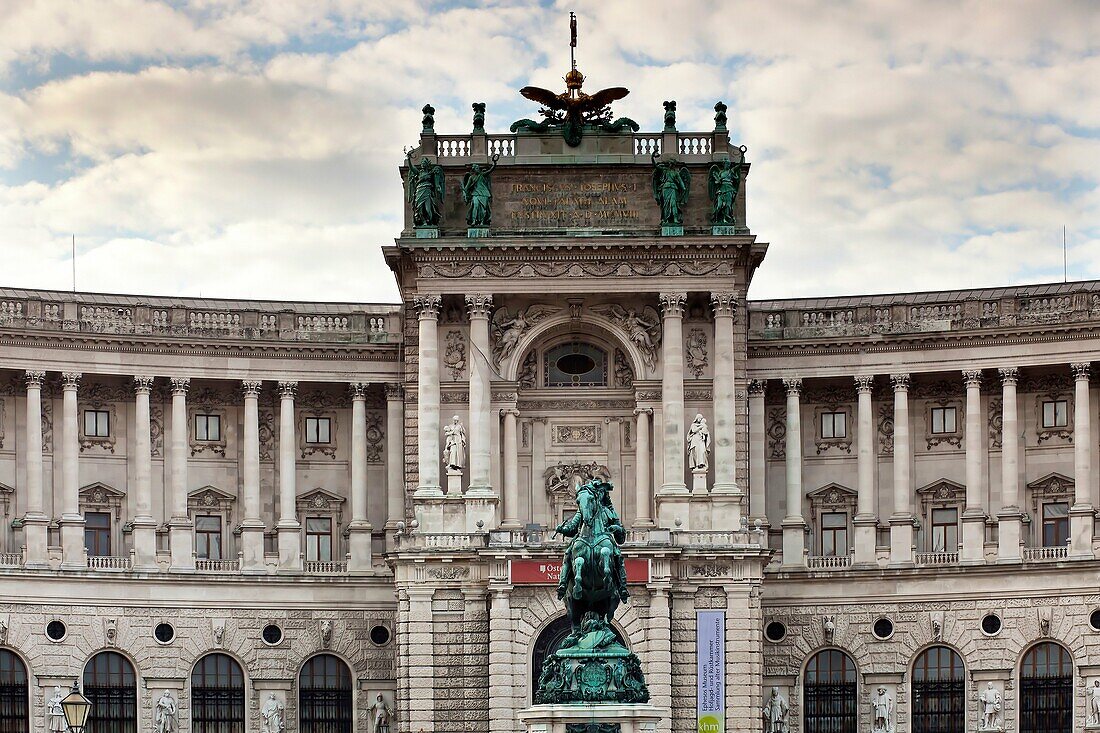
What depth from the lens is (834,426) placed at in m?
87.9

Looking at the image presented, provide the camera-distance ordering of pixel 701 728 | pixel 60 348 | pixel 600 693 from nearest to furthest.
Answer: pixel 600 693, pixel 701 728, pixel 60 348

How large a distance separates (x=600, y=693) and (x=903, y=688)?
2743 cm

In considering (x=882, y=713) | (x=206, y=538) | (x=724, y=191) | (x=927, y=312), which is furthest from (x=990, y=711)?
(x=206, y=538)

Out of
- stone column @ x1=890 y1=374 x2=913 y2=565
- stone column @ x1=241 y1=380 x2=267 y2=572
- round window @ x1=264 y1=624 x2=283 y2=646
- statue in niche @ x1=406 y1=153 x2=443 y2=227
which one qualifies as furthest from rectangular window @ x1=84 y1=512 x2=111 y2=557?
stone column @ x1=890 y1=374 x2=913 y2=565

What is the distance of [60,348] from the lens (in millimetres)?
84250

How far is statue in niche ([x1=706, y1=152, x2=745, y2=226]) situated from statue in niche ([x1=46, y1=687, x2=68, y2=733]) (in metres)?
27.2

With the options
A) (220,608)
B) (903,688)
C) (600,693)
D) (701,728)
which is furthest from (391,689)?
(600,693)

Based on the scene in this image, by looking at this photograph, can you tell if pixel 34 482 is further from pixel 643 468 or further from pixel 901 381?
pixel 901 381

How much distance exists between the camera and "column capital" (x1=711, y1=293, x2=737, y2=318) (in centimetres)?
8238

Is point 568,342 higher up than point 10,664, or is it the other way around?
point 568,342

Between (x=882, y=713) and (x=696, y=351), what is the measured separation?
13.9 m

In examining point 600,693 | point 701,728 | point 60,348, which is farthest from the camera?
point 60,348

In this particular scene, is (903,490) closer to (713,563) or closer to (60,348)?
(713,563)

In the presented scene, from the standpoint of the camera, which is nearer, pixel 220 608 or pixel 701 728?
pixel 701 728
